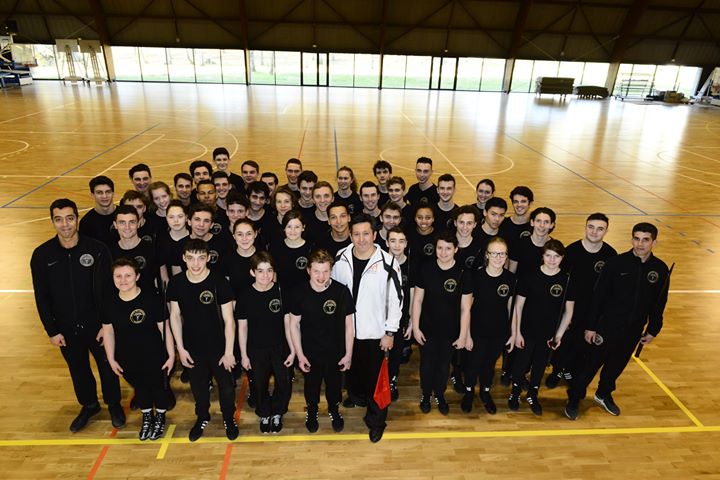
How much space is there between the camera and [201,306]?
3889 mm

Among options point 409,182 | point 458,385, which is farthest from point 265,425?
point 409,182

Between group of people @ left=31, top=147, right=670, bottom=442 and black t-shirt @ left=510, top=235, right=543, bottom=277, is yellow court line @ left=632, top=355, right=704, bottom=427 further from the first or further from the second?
black t-shirt @ left=510, top=235, right=543, bottom=277

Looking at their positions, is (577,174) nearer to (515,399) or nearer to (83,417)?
(515,399)

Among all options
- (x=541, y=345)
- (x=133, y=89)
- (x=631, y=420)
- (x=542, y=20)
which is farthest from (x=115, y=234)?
(x=542, y=20)

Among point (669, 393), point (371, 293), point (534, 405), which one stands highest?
point (371, 293)

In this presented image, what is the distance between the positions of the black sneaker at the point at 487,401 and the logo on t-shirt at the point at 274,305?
7.93 ft

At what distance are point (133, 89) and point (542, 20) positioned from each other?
99.0 feet

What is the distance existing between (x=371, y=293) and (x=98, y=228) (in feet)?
10.6

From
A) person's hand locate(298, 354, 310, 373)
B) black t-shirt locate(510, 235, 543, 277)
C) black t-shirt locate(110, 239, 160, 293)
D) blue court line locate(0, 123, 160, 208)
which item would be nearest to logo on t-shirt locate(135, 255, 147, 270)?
black t-shirt locate(110, 239, 160, 293)

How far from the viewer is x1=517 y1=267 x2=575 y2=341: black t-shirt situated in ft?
14.3

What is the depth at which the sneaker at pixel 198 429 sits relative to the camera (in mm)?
4266

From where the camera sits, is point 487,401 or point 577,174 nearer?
point 487,401

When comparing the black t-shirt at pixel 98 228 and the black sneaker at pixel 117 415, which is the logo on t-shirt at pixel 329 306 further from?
the black t-shirt at pixel 98 228

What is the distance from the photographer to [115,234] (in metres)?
5.02
